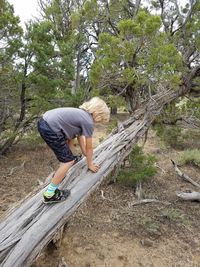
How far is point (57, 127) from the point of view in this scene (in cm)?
328

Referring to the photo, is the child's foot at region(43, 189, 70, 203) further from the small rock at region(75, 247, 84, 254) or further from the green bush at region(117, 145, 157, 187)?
the green bush at region(117, 145, 157, 187)

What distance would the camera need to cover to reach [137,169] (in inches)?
242

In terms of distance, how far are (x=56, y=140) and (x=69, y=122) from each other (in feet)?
0.75

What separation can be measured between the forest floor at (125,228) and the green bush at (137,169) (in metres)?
0.30

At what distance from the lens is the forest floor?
4.26 metres

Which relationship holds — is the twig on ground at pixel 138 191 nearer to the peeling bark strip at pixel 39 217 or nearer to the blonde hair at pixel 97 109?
the peeling bark strip at pixel 39 217

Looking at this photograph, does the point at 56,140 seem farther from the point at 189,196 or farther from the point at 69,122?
the point at 189,196

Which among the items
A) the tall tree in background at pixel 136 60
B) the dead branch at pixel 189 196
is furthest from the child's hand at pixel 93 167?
the dead branch at pixel 189 196

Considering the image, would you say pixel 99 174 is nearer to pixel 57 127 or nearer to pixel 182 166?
pixel 57 127

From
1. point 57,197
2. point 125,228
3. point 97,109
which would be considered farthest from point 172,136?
point 57,197

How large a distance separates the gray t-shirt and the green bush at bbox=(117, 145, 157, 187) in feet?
9.34

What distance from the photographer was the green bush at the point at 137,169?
238 inches

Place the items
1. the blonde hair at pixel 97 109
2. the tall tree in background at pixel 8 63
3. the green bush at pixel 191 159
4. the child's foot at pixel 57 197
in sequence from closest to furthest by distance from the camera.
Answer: the child's foot at pixel 57 197, the blonde hair at pixel 97 109, the tall tree in background at pixel 8 63, the green bush at pixel 191 159

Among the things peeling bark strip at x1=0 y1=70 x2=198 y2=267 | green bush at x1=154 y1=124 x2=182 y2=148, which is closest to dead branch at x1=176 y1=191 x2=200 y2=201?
peeling bark strip at x1=0 y1=70 x2=198 y2=267
